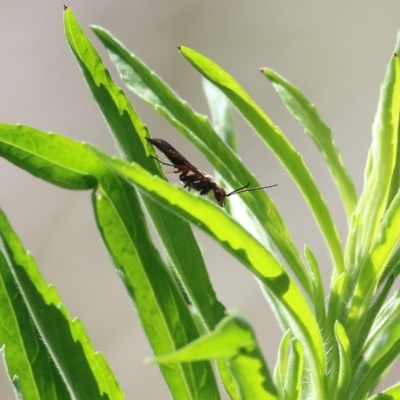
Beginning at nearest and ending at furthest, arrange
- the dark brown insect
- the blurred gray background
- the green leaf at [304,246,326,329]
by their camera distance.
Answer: the green leaf at [304,246,326,329] → the dark brown insect → the blurred gray background

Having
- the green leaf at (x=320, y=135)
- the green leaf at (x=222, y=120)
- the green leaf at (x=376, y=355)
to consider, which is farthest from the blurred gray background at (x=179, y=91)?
the green leaf at (x=376, y=355)

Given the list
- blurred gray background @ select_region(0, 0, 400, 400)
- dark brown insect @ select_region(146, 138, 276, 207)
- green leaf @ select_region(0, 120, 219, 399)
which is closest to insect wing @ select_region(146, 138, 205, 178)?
dark brown insect @ select_region(146, 138, 276, 207)

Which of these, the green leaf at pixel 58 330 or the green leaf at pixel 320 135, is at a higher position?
the green leaf at pixel 320 135

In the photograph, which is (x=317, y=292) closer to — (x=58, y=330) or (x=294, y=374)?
(x=294, y=374)

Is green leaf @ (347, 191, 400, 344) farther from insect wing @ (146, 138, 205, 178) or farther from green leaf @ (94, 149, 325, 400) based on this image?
insect wing @ (146, 138, 205, 178)

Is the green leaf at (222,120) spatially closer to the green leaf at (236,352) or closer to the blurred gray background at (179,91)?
the green leaf at (236,352)

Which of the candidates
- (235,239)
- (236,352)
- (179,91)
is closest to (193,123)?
(235,239)
